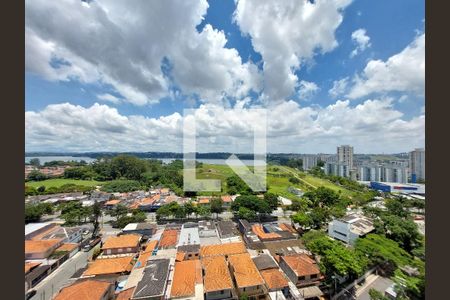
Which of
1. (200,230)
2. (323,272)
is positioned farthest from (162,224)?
(323,272)

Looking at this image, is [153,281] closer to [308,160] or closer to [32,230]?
[32,230]

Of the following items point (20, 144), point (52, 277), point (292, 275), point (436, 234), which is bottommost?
point (292, 275)

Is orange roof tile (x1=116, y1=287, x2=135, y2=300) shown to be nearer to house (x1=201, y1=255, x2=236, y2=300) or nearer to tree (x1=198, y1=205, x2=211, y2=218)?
house (x1=201, y1=255, x2=236, y2=300)

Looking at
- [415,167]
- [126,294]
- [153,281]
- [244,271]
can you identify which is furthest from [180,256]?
[415,167]

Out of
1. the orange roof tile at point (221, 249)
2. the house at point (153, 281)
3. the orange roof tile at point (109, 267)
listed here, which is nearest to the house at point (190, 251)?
the orange roof tile at point (221, 249)

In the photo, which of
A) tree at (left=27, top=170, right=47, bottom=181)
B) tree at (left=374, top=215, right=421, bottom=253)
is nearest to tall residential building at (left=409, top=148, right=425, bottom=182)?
tree at (left=374, top=215, right=421, bottom=253)

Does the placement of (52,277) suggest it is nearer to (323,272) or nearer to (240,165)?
(323,272)
